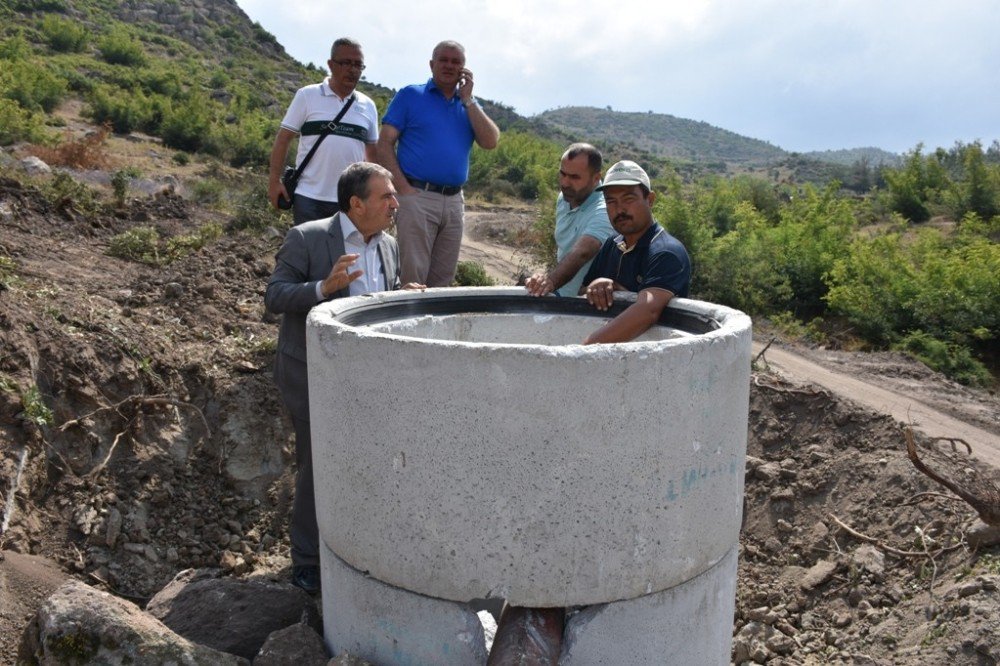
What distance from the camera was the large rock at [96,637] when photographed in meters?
2.69

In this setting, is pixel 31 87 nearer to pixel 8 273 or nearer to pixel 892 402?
pixel 8 273

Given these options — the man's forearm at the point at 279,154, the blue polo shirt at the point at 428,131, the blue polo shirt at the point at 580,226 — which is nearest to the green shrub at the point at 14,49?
the man's forearm at the point at 279,154

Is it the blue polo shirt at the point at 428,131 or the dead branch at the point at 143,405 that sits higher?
the blue polo shirt at the point at 428,131

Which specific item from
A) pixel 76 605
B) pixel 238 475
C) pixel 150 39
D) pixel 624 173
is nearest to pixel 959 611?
pixel 624 173

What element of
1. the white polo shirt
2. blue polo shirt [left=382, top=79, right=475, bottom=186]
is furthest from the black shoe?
blue polo shirt [left=382, top=79, right=475, bottom=186]

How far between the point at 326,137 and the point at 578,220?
163cm

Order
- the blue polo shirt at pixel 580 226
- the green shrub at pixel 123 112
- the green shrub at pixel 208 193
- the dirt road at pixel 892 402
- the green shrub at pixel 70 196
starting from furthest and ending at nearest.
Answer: the green shrub at pixel 123 112
the green shrub at pixel 208 193
the green shrub at pixel 70 196
the dirt road at pixel 892 402
the blue polo shirt at pixel 580 226

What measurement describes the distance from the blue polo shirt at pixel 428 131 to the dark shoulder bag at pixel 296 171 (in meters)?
0.29

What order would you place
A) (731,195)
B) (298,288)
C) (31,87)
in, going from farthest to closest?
1. (31,87)
2. (731,195)
3. (298,288)

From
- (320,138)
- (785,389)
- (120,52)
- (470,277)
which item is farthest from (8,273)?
(120,52)

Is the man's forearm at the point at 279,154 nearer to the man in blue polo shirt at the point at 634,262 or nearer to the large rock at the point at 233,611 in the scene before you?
the man in blue polo shirt at the point at 634,262

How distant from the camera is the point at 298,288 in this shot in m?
3.54

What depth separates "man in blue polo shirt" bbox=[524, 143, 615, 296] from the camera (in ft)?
13.8

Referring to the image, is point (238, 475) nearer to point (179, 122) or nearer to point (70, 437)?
point (70, 437)
